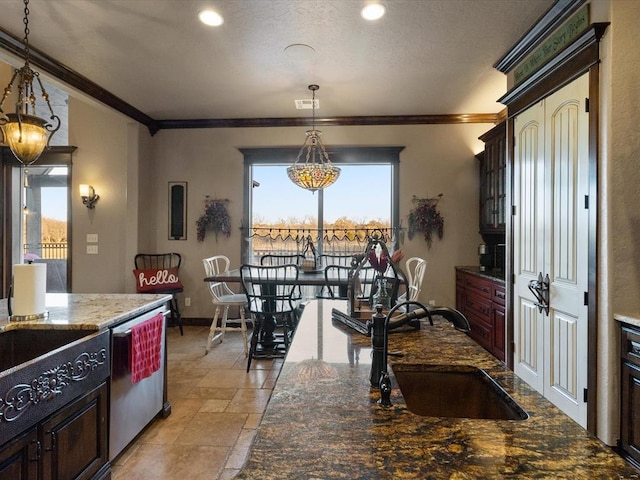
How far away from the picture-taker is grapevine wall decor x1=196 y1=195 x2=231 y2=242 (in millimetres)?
5281

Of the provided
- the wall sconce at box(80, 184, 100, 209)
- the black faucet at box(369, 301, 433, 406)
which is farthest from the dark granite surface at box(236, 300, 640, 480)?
the wall sconce at box(80, 184, 100, 209)

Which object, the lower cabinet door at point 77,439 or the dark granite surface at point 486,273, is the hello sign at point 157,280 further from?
the dark granite surface at point 486,273

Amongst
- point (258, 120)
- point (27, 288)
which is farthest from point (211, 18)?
point (258, 120)

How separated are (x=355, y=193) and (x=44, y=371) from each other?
14.4 ft

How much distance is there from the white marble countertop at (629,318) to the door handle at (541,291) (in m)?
0.62

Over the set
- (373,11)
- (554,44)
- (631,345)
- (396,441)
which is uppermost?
(373,11)

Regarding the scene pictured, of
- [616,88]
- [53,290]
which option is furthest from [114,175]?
[616,88]

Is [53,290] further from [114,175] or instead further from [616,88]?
[616,88]

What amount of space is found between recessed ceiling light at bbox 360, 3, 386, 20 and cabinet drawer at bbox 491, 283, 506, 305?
263 centimetres

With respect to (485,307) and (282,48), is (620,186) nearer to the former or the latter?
(485,307)

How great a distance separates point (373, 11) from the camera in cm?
267

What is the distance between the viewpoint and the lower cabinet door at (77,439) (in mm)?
1534

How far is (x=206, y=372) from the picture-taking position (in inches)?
140

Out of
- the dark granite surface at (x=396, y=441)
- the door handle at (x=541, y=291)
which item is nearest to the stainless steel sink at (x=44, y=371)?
the dark granite surface at (x=396, y=441)
